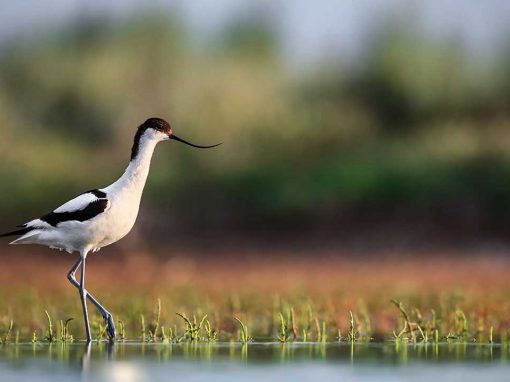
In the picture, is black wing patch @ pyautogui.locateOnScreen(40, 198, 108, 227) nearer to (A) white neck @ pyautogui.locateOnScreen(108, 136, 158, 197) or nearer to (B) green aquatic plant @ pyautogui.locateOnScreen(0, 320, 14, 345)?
(A) white neck @ pyautogui.locateOnScreen(108, 136, 158, 197)

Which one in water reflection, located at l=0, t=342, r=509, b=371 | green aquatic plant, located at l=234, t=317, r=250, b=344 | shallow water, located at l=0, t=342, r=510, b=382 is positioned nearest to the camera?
shallow water, located at l=0, t=342, r=510, b=382

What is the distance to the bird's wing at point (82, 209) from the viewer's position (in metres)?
7.33

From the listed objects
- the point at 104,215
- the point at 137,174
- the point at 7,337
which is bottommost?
the point at 7,337

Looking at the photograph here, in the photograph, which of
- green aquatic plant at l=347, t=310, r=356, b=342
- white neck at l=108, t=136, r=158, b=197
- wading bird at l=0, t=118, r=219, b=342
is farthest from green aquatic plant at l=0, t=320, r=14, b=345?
green aquatic plant at l=347, t=310, r=356, b=342

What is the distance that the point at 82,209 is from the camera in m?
7.39

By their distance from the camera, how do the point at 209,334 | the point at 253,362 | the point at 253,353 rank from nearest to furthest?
the point at 253,362 → the point at 253,353 → the point at 209,334

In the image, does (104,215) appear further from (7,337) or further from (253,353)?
(253,353)

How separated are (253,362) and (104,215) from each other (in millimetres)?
1503

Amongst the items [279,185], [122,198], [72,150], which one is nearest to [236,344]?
[122,198]

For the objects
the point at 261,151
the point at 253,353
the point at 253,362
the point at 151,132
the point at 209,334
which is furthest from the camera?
the point at 261,151

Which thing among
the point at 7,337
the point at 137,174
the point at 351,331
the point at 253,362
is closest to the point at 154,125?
the point at 137,174

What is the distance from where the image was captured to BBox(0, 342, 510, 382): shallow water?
5.79 meters

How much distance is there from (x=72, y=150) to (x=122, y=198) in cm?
1388

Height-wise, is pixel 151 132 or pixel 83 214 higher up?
pixel 151 132
